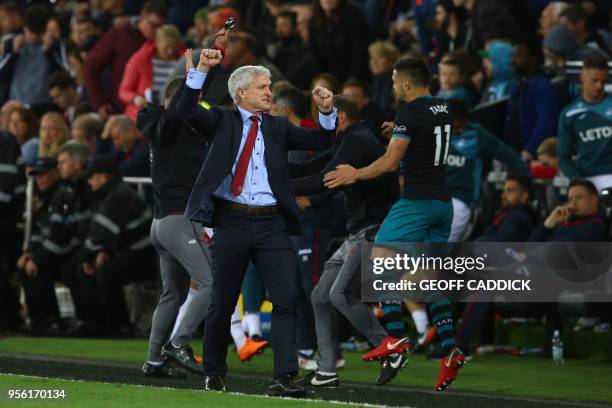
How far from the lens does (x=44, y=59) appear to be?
2111 centimetres

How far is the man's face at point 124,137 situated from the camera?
1709 cm

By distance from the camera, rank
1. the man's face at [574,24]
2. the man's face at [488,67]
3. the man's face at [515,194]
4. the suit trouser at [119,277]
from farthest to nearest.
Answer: the man's face at [488,67], the suit trouser at [119,277], the man's face at [574,24], the man's face at [515,194]

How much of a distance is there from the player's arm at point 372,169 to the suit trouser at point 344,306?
2.92 ft

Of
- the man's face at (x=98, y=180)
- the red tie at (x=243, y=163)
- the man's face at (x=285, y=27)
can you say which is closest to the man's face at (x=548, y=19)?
the man's face at (x=285, y=27)

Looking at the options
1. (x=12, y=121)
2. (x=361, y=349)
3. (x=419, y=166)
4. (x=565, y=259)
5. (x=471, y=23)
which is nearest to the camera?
(x=419, y=166)

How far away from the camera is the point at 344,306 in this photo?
1134 cm

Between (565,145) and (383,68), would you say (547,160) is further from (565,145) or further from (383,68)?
Result: (383,68)

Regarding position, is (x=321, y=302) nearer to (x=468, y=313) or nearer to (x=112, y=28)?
(x=468, y=313)

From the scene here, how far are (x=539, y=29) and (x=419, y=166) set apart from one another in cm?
700

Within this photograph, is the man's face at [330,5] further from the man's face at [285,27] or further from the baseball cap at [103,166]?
the baseball cap at [103,166]

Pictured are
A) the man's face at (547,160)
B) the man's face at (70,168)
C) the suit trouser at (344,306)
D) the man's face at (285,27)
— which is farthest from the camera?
the man's face at (285,27)

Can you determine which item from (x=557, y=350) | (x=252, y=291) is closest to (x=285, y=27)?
(x=252, y=291)

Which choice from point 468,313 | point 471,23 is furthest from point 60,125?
point 468,313

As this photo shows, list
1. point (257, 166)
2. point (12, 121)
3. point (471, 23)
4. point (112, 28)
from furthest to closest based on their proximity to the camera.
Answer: point (112, 28), point (12, 121), point (471, 23), point (257, 166)
